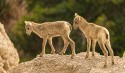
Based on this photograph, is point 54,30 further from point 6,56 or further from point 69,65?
point 6,56

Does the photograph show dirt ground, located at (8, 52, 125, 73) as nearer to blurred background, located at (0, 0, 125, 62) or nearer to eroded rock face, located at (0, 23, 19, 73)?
eroded rock face, located at (0, 23, 19, 73)

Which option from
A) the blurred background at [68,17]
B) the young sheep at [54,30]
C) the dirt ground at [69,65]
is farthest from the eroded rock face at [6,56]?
the blurred background at [68,17]

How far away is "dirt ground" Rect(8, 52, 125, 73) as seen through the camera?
1151cm

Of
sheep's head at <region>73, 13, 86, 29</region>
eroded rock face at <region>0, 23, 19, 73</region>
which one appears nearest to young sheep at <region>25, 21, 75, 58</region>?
sheep's head at <region>73, 13, 86, 29</region>

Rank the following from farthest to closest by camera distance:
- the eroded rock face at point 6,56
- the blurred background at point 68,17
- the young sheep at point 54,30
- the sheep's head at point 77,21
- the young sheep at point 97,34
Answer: the blurred background at point 68,17 < the eroded rock face at point 6,56 < the young sheep at point 54,30 < the sheep's head at point 77,21 < the young sheep at point 97,34

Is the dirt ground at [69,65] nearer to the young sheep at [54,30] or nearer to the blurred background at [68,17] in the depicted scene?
the young sheep at [54,30]

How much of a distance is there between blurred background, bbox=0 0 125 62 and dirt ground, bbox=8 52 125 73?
14.0 meters

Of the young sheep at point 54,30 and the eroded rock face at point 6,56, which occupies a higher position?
the young sheep at point 54,30

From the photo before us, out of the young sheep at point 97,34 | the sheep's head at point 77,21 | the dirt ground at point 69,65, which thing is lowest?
the dirt ground at point 69,65

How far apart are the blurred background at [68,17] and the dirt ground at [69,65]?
13964mm

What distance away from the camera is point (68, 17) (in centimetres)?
2822

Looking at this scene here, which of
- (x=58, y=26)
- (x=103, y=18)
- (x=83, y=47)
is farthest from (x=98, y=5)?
(x=58, y=26)

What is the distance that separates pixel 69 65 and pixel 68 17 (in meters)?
16.3

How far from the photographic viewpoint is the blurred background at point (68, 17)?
27.5 metres
